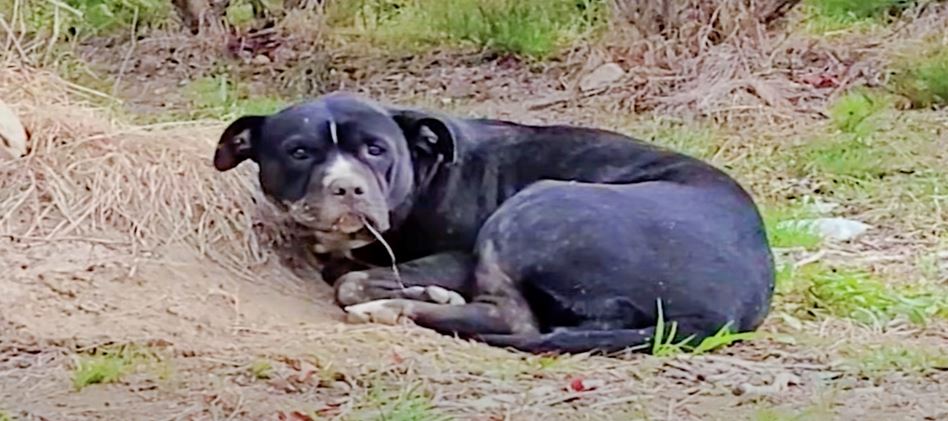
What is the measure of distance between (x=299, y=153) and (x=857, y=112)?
12.2 feet

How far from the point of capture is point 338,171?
419 centimetres

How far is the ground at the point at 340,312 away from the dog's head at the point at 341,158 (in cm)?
24

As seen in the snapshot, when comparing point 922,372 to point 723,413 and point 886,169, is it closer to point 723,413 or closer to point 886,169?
point 723,413

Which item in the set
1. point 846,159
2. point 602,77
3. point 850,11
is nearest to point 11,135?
point 846,159

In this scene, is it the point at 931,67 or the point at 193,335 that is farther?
the point at 931,67

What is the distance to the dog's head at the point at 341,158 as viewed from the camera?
4207mm

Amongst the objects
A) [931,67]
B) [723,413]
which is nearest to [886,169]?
[931,67]

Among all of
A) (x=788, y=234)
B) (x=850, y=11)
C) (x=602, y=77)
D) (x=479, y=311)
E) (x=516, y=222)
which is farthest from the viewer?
(x=850, y=11)

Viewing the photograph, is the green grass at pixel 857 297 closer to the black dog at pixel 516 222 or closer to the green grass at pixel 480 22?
the black dog at pixel 516 222

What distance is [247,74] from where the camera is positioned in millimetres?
8422

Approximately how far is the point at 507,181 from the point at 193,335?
110 cm

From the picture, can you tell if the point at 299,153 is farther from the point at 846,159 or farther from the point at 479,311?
the point at 846,159

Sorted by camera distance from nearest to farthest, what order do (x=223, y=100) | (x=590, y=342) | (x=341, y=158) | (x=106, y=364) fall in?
(x=106, y=364)
(x=590, y=342)
(x=341, y=158)
(x=223, y=100)

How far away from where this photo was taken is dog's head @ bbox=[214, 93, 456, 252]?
4.21 metres
